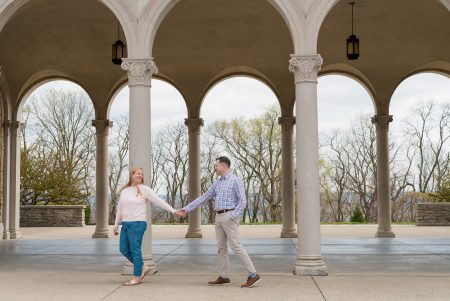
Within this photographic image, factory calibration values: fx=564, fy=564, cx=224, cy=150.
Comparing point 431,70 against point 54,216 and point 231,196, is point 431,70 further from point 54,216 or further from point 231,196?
point 54,216

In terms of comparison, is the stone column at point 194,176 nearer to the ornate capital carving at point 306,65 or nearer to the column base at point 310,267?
the column base at point 310,267

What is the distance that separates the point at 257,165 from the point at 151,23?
35200mm

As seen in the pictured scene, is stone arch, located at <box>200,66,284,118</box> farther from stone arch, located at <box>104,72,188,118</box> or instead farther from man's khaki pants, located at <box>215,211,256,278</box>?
man's khaki pants, located at <box>215,211,256,278</box>

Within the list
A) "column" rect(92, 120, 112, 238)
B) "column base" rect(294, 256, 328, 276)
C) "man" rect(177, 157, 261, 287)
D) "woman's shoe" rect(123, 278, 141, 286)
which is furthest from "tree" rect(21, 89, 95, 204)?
"man" rect(177, 157, 261, 287)

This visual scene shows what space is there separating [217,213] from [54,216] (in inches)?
831

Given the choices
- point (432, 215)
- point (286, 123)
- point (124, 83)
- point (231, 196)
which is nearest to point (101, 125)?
point (124, 83)

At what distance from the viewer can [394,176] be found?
164 feet

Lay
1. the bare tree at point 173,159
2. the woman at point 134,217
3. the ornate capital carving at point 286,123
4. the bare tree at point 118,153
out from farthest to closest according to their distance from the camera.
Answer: the bare tree at point 173,159 < the bare tree at point 118,153 < the ornate capital carving at point 286,123 < the woman at point 134,217

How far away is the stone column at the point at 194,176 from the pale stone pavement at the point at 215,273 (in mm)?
2593

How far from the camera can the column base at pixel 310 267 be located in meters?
10.1

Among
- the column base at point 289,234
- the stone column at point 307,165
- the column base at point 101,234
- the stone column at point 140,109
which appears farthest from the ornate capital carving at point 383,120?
the stone column at point 140,109

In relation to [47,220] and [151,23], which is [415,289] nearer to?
[151,23]

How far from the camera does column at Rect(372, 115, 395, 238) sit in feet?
62.7

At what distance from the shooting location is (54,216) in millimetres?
28031
